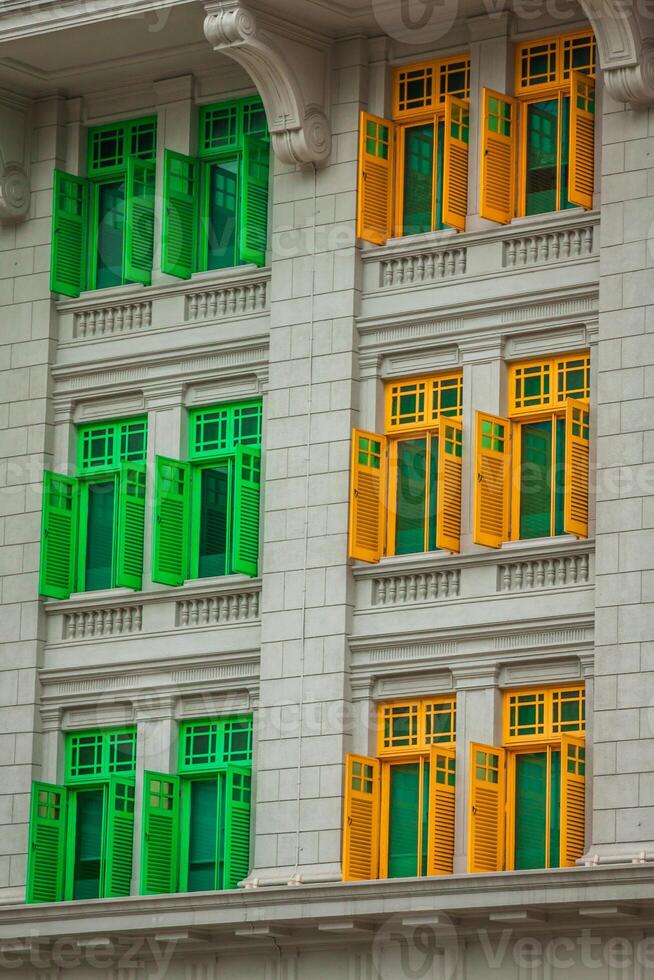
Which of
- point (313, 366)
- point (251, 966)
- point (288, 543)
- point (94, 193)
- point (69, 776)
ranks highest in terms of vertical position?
point (94, 193)

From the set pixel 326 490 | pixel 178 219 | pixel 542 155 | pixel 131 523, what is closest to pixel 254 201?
pixel 178 219

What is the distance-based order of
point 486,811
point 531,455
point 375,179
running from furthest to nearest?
point 375,179 < point 531,455 < point 486,811

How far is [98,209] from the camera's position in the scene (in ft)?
104

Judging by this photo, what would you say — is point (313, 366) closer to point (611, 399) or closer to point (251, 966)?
point (611, 399)

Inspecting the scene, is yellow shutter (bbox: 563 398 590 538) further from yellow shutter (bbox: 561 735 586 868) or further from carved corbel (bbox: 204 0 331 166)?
carved corbel (bbox: 204 0 331 166)

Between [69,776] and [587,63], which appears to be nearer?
[587,63]

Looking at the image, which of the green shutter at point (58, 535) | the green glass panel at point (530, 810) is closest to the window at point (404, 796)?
the green glass panel at point (530, 810)

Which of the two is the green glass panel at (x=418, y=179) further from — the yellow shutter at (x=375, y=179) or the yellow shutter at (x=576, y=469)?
the yellow shutter at (x=576, y=469)

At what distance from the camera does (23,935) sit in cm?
2888

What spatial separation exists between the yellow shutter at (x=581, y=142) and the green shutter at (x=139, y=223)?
517 centimetres

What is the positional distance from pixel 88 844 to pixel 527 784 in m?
5.33

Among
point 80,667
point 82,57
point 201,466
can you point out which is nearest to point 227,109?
point 82,57

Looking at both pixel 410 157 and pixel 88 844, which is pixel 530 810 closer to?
pixel 88 844

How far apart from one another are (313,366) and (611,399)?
357 cm
